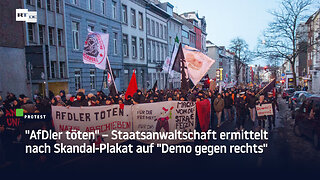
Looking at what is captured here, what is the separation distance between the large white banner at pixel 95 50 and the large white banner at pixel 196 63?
3967 mm

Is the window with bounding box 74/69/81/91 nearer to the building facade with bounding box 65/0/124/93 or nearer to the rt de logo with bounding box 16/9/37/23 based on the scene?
the building facade with bounding box 65/0/124/93

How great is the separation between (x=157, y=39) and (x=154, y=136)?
3266 cm

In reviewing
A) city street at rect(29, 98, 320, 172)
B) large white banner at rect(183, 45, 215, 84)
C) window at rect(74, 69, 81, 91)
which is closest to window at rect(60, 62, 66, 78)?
window at rect(74, 69, 81, 91)

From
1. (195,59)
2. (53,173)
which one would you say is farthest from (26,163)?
(195,59)

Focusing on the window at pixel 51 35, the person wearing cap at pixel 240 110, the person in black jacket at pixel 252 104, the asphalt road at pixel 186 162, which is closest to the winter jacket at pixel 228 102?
the person in black jacket at pixel 252 104

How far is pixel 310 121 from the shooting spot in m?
8.67

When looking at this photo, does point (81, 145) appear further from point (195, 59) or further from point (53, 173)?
point (195, 59)

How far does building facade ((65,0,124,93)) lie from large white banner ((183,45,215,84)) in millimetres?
7616

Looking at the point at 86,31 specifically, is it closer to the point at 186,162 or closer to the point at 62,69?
the point at 62,69

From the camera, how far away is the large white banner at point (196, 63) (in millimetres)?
12686

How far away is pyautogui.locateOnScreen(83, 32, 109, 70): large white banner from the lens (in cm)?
1186

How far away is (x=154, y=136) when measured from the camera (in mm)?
8258

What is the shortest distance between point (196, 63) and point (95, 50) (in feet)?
15.4

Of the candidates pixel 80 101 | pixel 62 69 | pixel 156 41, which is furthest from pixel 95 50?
pixel 156 41
